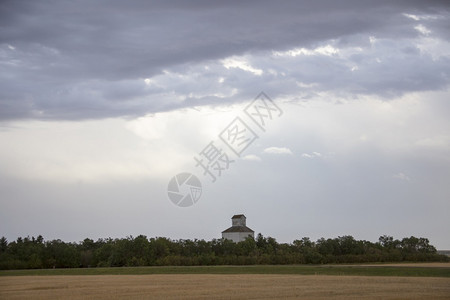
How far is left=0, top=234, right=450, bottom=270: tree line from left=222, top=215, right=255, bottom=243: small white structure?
15761 millimetres

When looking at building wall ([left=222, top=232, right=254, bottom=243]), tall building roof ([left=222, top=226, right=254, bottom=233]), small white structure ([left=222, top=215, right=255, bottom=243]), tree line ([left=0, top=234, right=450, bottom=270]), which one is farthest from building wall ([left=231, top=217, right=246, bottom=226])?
tree line ([left=0, top=234, right=450, bottom=270])

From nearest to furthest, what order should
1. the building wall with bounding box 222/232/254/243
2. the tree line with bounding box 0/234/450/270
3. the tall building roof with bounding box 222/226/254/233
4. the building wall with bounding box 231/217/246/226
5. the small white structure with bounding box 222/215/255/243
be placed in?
the tree line with bounding box 0/234/450/270
the building wall with bounding box 222/232/254/243
the small white structure with bounding box 222/215/255/243
the tall building roof with bounding box 222/226/254/233
the building wall with bounding box 231/217/246/226

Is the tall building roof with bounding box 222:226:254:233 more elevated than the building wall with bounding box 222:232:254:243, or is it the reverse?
the tall building roof with bounding box 222:226:254:233

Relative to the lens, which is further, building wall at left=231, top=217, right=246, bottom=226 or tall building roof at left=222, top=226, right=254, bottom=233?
building wall at left=231, top=217, right=246, bottom=226

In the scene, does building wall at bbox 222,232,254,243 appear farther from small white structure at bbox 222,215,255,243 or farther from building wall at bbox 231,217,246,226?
building wall at bbox 231,217,246,226

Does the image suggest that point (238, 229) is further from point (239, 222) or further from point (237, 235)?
point (239, 222)

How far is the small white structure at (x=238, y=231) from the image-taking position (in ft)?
500

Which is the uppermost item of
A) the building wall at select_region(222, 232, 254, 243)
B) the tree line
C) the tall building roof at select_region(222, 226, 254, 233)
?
the tall building roof at select_region(222, 226, 254, 233)

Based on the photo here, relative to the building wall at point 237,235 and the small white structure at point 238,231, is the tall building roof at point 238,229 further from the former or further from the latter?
the building wall at point 237,235

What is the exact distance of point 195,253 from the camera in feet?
415

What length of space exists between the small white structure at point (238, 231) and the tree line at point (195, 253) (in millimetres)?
15761

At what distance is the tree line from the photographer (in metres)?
115

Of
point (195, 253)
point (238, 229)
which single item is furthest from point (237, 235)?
point (195, 253)

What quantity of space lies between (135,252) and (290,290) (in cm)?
8008
